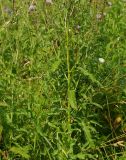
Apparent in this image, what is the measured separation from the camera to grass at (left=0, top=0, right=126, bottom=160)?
2.75m

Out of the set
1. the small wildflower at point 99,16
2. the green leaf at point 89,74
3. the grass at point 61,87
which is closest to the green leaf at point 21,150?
the grass at point 61,87

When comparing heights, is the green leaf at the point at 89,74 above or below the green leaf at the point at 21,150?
above

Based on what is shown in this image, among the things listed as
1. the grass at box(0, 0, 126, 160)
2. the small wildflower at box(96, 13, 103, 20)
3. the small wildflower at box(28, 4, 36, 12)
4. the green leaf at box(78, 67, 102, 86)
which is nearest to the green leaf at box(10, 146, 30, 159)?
the grass at box(0, 0, 126, 160)

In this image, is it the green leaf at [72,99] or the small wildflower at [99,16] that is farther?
the small wildflower at [99,16]

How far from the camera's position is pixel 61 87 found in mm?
2943

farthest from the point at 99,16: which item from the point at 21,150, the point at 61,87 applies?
the point at 21,150

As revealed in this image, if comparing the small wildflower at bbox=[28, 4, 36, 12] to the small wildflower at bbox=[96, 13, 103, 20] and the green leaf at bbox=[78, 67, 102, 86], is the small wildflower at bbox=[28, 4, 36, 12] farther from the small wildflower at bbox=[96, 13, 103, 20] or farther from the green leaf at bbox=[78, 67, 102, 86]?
the green leaf at bbox=[78, 67, 102, 86]

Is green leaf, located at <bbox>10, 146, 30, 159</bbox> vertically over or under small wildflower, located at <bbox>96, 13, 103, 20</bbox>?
under

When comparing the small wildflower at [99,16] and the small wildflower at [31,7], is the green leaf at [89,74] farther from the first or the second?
the small wildflower at [31,7]

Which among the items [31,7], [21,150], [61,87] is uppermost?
[31,7]

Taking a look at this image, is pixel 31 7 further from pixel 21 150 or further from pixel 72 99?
pixel 21 150

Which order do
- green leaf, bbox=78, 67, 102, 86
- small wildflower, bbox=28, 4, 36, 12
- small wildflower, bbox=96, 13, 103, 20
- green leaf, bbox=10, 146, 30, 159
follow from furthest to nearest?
small wildflower, bbox=28, 4, 36, 12 < small wildflower, bbox=96, 13, 103, 20 < green leaf, bbox=78, 67, 102, 86 < green leaf, bbox=10, 146, 30, 159

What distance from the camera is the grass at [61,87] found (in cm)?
275

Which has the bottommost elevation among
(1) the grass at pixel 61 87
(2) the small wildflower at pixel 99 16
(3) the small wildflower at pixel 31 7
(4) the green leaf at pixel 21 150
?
(4) the green leaf at pixel 21 150
